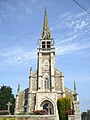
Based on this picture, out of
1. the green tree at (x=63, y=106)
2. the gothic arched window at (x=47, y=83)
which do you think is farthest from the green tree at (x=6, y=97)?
the green tree at (x=63, y=106)

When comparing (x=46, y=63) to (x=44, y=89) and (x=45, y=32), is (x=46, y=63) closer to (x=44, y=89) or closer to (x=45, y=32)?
(x=44, y=89)

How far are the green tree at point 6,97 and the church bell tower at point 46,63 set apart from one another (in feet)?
54.7

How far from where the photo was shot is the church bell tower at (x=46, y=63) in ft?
124

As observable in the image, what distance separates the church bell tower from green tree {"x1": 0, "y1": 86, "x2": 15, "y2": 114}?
16.7 metres

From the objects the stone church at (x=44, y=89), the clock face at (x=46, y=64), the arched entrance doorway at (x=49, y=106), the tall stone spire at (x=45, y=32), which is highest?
the tall stone spire at (x=45, y=32)

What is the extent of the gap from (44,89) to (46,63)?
5.94 m

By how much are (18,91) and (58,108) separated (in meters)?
10.3

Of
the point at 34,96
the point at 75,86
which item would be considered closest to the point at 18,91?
the point at 34,96

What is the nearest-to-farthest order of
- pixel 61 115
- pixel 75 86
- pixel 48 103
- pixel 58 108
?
pixel 61 115
pixel 58 108
pixel 48 103
pixel 75 86

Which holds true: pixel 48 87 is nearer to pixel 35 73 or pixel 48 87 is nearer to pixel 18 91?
pixel 35 73

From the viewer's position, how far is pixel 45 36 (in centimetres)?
4394

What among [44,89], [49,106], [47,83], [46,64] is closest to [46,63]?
[46,64]

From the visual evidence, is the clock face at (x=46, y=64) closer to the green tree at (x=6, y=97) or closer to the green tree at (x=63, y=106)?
the green tree at (x=63, y=106)

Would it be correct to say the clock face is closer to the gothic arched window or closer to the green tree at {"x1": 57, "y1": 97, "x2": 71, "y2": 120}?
the gothic arched window
